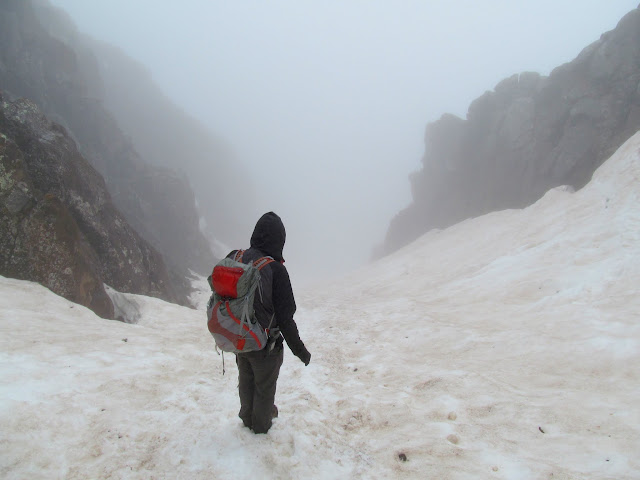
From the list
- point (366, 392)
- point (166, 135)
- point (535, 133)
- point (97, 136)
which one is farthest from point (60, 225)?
point (166, 135)

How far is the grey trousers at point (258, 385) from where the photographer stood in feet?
13.6

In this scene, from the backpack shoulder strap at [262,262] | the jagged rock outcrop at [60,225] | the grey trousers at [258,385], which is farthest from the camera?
the jagged rock outcrop at [60,225]

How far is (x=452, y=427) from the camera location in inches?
211

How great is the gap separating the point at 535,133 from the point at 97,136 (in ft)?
187

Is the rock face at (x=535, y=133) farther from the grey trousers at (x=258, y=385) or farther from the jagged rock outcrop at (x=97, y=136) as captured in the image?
the jagged rock outcrop at (x=97, y=136)

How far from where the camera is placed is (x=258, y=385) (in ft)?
14.1

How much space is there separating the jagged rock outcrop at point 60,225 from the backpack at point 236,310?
1024 centimetres

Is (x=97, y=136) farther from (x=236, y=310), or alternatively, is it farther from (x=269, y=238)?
(x=236, y=310)

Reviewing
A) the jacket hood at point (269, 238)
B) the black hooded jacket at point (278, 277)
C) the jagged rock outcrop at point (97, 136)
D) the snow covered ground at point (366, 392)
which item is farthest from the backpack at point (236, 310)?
the jagged rock outcrop at point (97, 136)

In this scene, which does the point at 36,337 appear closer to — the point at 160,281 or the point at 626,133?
the point at 160,281

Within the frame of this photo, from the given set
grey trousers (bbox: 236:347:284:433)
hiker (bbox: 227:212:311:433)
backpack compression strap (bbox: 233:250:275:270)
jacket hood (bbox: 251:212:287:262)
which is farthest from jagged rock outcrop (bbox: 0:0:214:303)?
backpack compression strap (bbox: 233:250:275:270)

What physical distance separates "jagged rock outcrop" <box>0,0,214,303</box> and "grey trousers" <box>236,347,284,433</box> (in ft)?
117

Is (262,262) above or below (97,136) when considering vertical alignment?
below

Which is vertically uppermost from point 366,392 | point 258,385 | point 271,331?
point 271,331
